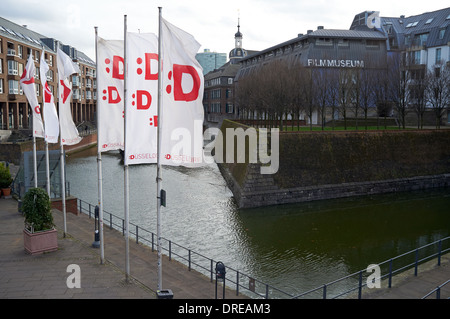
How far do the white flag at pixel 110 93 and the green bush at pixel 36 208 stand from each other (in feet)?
10.8

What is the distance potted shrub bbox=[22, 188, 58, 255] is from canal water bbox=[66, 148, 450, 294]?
26.0ft

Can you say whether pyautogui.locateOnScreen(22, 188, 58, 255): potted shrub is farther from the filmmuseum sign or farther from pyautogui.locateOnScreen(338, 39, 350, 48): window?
pyautogui.locateOnScreen(338, 39, 350, 48): window

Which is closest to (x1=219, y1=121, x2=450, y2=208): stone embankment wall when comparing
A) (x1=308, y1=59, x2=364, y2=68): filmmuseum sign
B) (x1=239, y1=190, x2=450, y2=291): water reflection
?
(x1=239, y1=190, x2=450, y2=291): water reflection

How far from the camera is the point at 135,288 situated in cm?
1301

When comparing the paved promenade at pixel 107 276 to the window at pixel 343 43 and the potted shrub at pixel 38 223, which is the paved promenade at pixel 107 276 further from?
the window at pixel 343 43

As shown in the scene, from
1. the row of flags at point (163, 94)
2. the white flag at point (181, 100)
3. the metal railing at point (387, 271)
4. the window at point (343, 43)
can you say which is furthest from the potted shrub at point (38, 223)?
the window at point (343, 43)

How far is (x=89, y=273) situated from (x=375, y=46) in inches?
2357

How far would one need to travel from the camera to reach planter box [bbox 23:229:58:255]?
15.8 meters

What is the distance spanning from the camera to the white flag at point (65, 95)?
1648 cm

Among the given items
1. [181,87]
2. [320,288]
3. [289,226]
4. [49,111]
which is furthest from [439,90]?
[181,87]

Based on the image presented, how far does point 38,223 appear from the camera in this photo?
619 inches
